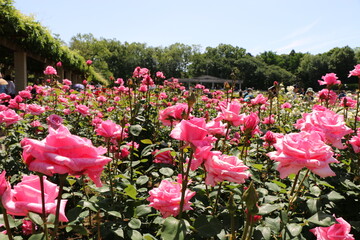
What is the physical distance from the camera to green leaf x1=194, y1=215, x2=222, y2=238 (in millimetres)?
1031

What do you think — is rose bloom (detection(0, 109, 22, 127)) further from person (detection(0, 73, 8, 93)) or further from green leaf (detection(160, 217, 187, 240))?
person (detection(0, 73, 8, 93))

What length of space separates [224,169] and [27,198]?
24.8 inches

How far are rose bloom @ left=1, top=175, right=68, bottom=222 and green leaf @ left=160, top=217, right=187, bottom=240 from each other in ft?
1.08

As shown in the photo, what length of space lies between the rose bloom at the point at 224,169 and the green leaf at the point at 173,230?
0.62ft

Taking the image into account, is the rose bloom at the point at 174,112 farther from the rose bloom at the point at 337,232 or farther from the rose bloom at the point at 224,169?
the rose bloom at the point at 337,232

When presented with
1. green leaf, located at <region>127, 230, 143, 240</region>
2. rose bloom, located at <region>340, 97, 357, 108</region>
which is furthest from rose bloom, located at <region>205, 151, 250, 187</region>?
rose bloom, located at <region>340, 97, 357, 108</region>

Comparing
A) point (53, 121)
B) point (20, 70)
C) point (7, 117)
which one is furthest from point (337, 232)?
point (20, 70)

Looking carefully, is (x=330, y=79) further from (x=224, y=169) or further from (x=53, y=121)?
(x=53, y=121)

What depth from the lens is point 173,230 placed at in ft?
3.12

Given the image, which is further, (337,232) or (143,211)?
(143,211)

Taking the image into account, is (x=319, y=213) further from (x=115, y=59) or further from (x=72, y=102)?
(x=115, y=59)

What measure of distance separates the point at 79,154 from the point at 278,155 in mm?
761

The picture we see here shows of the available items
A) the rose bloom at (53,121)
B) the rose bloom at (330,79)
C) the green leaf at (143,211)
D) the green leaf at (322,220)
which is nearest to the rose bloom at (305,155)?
the green leaf at (322,220)

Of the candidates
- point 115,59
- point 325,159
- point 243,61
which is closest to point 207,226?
point 325,159
